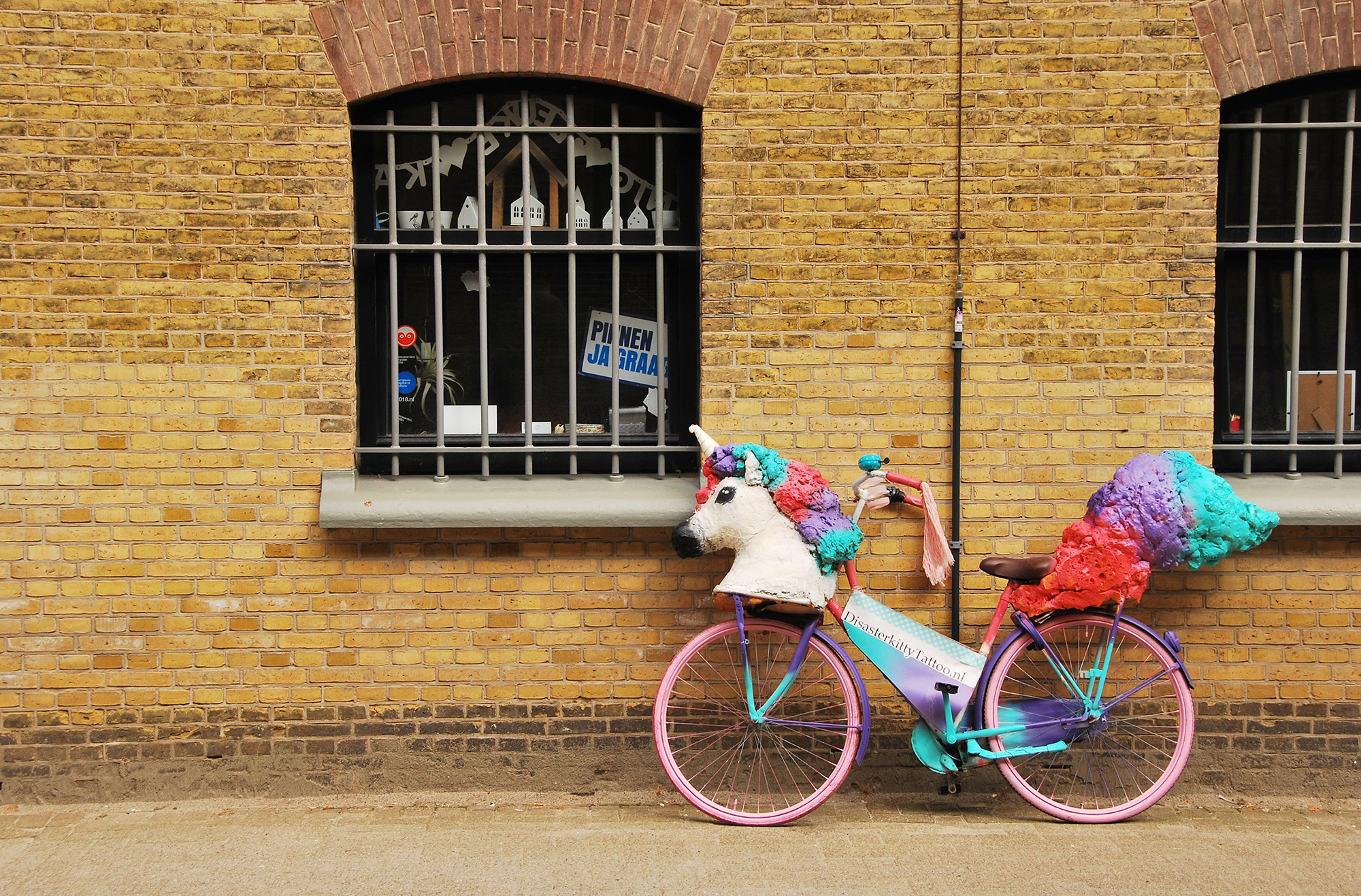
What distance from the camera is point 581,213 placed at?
4.62 meters

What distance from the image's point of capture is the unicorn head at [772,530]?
3965mm

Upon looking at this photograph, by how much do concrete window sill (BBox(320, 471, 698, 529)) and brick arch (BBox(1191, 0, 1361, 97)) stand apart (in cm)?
306

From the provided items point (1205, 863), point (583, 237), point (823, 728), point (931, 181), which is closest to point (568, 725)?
point (823, 728)

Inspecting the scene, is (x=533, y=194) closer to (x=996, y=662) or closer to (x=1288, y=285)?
(x=996, y=662)

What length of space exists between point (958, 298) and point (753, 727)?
2053mm

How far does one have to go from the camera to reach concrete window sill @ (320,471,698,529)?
4273 mm

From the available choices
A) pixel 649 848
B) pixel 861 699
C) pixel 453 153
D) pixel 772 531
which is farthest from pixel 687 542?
pixel 453 153

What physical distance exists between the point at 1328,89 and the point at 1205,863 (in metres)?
3.41

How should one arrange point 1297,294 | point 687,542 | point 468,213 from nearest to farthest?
point 687,542
point 1297,294
point 468,213

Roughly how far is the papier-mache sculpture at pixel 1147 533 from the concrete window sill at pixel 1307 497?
0.33m

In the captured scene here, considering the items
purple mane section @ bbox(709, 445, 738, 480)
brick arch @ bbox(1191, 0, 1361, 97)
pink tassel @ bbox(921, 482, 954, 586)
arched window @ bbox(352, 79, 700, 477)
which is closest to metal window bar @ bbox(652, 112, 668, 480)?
arched window @ bbox(352, 79, 700, 477)

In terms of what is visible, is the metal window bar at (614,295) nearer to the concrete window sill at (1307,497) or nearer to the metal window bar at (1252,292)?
the concrete window sill at (1307,497)

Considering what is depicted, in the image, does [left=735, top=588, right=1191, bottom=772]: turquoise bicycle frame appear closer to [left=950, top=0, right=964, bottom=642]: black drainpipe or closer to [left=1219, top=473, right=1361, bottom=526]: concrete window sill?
[left=950, top=0, right=964, bottom=642]: black drainpipe

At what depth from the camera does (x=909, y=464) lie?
14.5 ft
